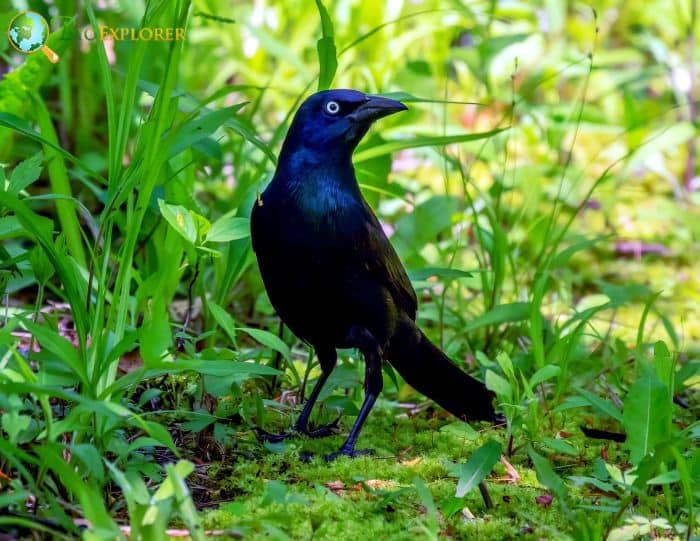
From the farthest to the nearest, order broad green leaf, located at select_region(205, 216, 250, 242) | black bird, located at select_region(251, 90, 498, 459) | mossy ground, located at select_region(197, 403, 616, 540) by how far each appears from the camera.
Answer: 1. black bird, located at select_region(251, 90, 498, 459)
2. broad green leaf, located at select_region(205, 216, 250, 242)
3. mossy ground, located at select_region(197, 403, 616, 540)

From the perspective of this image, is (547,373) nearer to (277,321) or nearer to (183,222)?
(183,222)

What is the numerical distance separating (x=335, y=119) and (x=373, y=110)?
13cm

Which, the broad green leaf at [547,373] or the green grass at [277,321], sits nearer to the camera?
the green grass at [277,321]

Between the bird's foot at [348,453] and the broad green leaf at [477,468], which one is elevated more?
the broad green leaf at [477,468]

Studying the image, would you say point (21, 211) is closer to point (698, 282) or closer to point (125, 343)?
point (125, 343)

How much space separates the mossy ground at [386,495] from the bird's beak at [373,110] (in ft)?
3.57

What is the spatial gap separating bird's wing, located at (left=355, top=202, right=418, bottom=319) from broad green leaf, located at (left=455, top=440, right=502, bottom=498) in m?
0.90

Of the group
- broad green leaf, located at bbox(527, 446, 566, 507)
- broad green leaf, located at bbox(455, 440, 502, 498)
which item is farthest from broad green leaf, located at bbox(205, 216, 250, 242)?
broad green leaf, located at bbox(527, 446, 566, 507)

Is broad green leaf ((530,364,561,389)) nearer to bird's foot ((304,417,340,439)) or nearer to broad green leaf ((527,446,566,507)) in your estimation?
broad green leaf ((527,446,566,507))

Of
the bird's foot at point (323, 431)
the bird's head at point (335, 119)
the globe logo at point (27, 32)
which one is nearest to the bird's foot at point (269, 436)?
the bird's foot at point (323, 431)

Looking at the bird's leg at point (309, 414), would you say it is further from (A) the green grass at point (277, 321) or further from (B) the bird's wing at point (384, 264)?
Answer: (B) the bird's wing at point (384, 264)

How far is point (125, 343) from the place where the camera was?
2.57m

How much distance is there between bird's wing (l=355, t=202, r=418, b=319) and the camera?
3.41 meters

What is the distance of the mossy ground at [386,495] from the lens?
2553 mm
